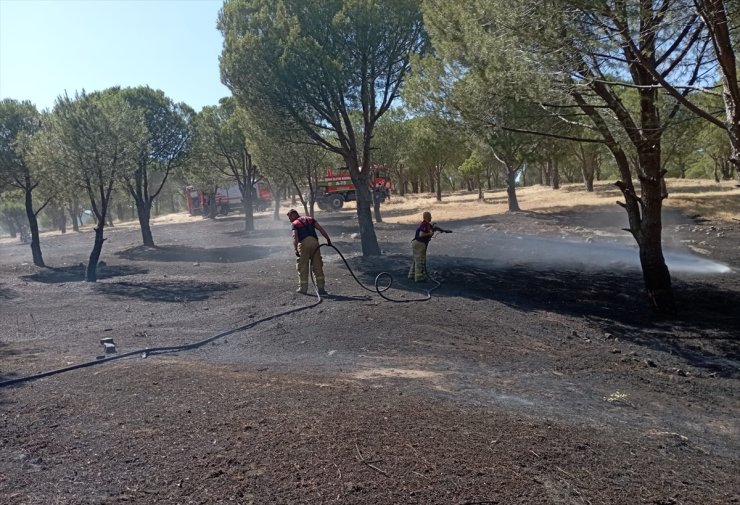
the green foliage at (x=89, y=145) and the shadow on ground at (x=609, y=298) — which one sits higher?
the green foliage at (x=89, y=145)

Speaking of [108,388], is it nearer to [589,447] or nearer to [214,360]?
[214,360]

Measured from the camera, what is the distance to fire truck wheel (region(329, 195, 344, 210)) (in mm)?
45531

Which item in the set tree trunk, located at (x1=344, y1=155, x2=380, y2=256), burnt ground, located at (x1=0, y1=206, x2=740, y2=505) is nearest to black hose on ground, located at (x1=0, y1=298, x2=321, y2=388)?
burnt ground, located at (x1=0, y1=206, x2=740, y2=505)

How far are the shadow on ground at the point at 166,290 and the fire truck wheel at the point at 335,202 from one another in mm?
29708

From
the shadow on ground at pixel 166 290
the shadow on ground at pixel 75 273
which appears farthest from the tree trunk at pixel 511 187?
the shadow on ground at pixel 166 290

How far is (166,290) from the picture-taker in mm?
14953

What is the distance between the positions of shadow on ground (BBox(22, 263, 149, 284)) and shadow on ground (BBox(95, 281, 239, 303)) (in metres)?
2.77

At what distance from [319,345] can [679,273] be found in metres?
11.3

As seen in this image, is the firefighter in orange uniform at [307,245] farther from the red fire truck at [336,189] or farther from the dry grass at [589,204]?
the red fire truck at [336,189]

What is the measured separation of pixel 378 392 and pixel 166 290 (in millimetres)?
10481

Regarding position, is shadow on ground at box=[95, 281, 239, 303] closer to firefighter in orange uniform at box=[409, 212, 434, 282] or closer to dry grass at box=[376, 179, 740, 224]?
firefighter in orange uniform at box=[409, 212, 434, 282]

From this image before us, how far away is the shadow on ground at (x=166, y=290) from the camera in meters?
13.8

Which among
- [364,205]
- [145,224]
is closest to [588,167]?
[364,205]

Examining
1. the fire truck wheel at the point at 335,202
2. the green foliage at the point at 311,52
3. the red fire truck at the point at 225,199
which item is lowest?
the fire truck wheel at the point at 335,202
